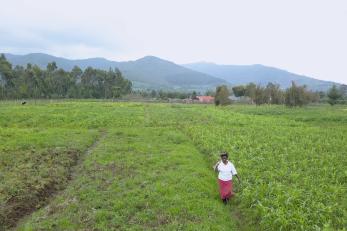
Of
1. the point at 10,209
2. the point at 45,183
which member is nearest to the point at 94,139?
the point at 45,183

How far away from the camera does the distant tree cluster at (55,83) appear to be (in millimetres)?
117688

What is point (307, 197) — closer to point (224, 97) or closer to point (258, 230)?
point (258, 230)

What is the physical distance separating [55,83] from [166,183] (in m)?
118

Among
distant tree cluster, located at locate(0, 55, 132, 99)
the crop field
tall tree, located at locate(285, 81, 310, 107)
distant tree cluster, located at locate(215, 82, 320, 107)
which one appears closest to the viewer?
the crop field

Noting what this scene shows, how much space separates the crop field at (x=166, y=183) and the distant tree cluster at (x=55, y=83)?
94885 millimetres

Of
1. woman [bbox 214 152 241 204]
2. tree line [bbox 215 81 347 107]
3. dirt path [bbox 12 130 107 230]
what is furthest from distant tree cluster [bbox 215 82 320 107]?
woman [bbox 214 152 241 204]

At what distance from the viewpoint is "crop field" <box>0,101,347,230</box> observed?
41.0 feet

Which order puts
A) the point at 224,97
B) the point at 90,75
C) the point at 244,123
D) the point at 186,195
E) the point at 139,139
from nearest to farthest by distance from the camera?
the point at 186,195 → the point at 139,139 → the point at 244,123 → the point at 224,97 → the point at 90,75

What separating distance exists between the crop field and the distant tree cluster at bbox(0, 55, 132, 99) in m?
94.9

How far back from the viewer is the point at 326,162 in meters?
20.5

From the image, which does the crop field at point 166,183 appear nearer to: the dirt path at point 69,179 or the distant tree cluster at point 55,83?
the dirt path at point 69,179

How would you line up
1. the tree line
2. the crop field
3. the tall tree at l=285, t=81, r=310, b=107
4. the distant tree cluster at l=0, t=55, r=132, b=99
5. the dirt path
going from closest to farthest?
the crop field → the dirt path → the tall tree at l=285, t=81, r=310, b=107 → the tree line → the distant tree cluster at l=0, t=55, r=132, b=99

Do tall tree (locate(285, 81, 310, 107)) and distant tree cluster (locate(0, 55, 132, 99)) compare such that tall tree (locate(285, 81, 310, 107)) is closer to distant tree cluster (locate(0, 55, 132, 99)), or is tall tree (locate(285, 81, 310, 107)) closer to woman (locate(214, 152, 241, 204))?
distant tree cluster (locate(0, 55, 132, 99))

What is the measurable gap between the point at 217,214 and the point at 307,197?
3452 mm
